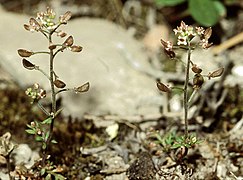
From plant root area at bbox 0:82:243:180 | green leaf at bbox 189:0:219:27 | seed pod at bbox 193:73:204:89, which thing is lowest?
plant root area at bbox 0:82:243:180

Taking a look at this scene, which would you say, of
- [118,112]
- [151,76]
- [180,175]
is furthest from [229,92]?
[180,175]

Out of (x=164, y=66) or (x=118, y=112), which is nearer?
(x=118, y=112)

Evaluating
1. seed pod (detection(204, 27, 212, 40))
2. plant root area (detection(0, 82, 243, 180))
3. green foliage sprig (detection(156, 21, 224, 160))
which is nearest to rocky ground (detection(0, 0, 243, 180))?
plant root area (detection(0, 82, 243, 180))

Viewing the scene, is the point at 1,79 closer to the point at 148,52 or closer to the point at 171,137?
the point at 148,52

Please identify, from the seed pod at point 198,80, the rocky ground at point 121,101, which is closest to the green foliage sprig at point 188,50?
the seed pod at point 198,80

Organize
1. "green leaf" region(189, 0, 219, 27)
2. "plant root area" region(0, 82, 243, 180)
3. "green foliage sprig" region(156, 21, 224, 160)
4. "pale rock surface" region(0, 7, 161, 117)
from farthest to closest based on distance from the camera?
"green leaf" region(189, 0, 219, 27), "pale rock surface" region(0, 7, 161, 117), "plant root area" region(0, 82, 243, 180), "green foliage sprig" region(156, 21, 224, 160)

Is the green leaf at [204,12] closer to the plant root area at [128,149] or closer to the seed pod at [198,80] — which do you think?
the plant root area at [128,149]

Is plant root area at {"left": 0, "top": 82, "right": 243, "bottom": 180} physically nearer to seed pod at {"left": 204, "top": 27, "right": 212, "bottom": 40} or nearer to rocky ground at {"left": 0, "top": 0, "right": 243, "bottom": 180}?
rocky ground at {"left": 0, "top": 0, "right": 243, "bottom": 180}

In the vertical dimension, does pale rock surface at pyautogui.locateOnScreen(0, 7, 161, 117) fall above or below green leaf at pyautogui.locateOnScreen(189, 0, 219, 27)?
below
